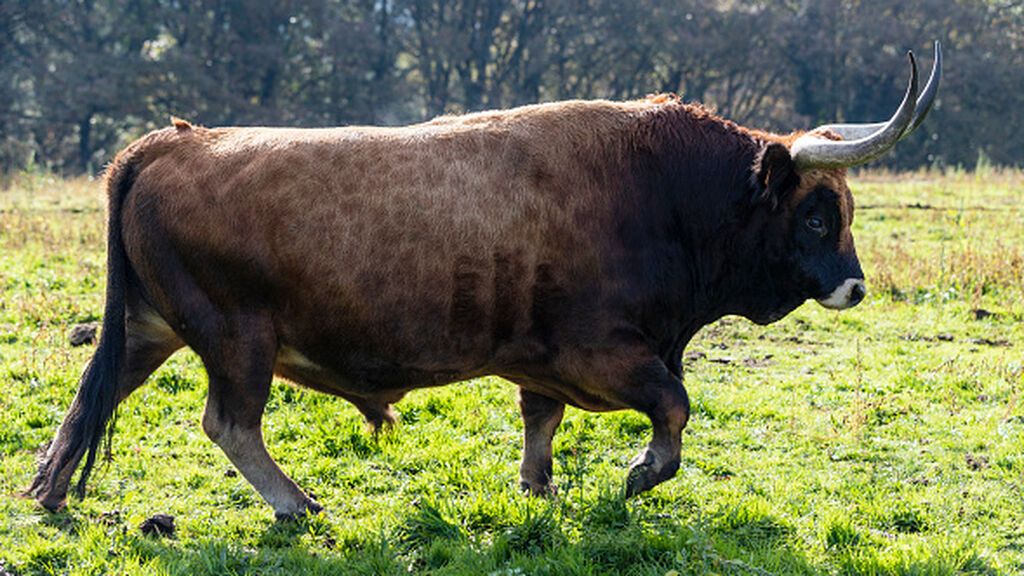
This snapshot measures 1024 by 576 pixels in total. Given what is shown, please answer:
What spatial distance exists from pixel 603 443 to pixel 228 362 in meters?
2.52

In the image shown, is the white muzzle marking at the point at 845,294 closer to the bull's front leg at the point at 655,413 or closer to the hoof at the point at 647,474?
the bull's front leg at the point at 655,413

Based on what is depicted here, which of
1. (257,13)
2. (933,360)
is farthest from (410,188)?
(257,13)

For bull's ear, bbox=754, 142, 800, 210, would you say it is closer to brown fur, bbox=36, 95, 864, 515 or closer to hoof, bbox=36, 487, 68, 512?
brown fur, bbox=36, 95, 864, 515

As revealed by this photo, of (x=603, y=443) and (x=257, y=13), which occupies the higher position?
(x=257, y=13)

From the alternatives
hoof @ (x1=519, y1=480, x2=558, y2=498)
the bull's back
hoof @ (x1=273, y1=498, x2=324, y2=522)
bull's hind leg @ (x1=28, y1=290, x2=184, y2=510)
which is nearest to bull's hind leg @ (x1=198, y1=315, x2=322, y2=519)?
hoof @ (x1=273, y1=498, x2=324, y2=522)

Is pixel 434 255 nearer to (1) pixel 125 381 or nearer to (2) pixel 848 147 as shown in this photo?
(1) pixel 125 381

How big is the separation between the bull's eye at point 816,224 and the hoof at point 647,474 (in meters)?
1.52

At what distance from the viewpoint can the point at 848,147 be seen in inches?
236

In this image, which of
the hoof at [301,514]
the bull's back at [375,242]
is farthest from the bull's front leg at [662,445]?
the hoof at [301,514]

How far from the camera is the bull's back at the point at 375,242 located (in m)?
5.70

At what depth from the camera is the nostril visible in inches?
247

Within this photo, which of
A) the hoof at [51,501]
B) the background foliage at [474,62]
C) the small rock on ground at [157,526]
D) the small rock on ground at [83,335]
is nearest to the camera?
the small rock on ground at [157,526]

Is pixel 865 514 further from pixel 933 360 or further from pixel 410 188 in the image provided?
pixel 933 360

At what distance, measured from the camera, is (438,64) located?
132ft
